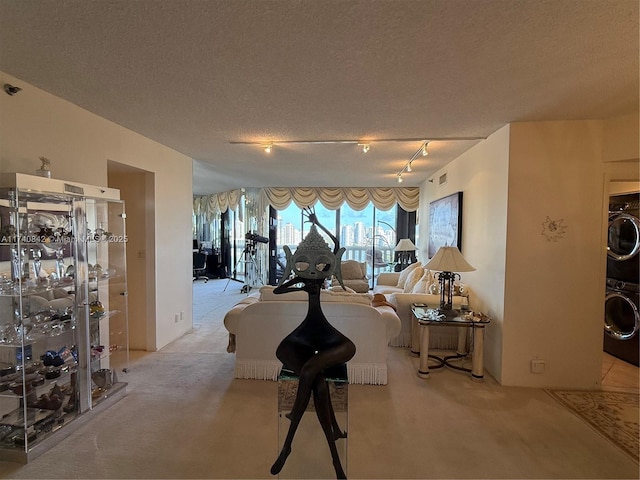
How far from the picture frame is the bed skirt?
1.98 metres

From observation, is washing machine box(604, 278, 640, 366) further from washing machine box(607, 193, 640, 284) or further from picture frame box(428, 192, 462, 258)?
picture frame box(428, 192, 462, 258)

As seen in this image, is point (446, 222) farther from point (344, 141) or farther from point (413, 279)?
point (344, 141)

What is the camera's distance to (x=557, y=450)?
197 cm

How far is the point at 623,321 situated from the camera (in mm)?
3385

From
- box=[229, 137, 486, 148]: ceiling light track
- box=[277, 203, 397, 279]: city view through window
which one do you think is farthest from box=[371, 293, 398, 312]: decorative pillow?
box=[277, 203, 397, 279]: city view through window

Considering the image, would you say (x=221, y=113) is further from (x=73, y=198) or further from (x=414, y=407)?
(x=414, y=407)

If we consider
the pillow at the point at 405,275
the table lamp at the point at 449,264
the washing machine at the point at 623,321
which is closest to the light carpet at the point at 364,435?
the table lamp at the point at 449,264

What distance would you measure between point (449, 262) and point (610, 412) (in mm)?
1626

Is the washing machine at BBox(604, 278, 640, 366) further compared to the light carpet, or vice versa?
the washing machine at BBox(604, 278, 640, 366)

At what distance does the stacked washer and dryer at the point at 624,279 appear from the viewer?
324cm

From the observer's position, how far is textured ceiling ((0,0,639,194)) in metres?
1.37

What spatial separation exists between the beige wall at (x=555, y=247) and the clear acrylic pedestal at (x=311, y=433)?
72.6 inches

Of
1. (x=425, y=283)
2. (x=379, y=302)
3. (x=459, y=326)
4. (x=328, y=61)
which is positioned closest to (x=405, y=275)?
(x=425, y=283)

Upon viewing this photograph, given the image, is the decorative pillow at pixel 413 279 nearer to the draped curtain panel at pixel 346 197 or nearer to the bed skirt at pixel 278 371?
the bed skirt at pixel 278 371
